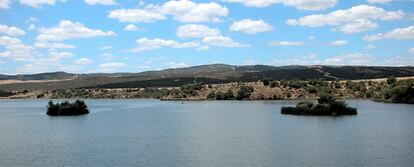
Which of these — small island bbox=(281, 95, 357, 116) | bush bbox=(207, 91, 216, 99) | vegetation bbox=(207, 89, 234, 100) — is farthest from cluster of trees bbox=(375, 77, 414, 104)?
bush bbox=(207, 91, 216, 99)

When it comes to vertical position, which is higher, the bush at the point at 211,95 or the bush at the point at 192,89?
the bush at the point at 192,89

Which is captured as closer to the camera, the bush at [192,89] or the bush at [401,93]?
A: the bush at [401,93]

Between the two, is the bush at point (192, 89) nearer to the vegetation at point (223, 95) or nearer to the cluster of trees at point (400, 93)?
the vegetation at point (223, 95)

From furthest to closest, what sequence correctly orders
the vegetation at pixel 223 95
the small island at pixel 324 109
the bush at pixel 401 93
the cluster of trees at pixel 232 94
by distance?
1. the vegetation at pixel 223 95
2. the cluster of trees at pixel 232 94
3. the bush at pixel 401 93
4. the small island at pixel 324 109

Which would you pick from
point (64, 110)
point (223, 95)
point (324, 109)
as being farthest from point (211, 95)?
point (324, 109)

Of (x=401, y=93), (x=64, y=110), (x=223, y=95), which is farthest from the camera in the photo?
(x=223, y=95)

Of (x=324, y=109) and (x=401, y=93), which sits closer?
(x=324, y=109)

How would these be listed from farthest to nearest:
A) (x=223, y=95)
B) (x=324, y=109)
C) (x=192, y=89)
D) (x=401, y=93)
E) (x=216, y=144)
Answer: (x=192, y=89) → (x=223, y=95) → (x=401, y=93) → (x=324, y=109) → (x=216, y=144)

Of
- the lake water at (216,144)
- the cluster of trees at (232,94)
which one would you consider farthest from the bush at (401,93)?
the lake water at (216,144)

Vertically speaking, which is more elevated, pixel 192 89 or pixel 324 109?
pixel 192 89

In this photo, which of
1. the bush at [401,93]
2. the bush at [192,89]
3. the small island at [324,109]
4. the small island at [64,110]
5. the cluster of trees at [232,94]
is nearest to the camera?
the small island at [324,109]

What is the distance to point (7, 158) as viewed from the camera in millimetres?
41750

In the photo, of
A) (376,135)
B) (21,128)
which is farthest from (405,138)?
(21,128)

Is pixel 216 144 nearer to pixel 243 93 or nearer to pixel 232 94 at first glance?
pixel 243 93
